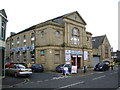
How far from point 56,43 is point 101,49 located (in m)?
21.5

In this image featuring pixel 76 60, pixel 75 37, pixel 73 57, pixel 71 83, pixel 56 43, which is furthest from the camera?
pixel 75 37

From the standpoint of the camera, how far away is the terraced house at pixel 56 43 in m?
28.5

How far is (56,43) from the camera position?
29.1m

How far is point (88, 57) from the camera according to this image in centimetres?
3697

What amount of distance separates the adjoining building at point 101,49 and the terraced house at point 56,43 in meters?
6.83

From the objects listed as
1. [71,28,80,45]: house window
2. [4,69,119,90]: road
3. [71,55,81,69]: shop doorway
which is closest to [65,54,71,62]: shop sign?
[71,55,81,69]: shop doorway

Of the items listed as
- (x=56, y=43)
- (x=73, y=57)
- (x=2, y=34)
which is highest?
(x=2, y=34)

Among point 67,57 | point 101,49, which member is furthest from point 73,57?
point 101,49

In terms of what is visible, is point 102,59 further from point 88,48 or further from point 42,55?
point 42,55

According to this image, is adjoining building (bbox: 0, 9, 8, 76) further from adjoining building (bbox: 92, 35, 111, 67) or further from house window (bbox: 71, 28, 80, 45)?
adjoining building (bbox: 92, 35, 111, 67)

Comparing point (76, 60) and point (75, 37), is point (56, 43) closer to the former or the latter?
point (75, 37)

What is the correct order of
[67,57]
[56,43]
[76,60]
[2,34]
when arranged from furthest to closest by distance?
1. [76,60]
2. [67,57]
3. [56,43]
4. [2,34]

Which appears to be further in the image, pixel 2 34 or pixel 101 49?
pixel 101 49

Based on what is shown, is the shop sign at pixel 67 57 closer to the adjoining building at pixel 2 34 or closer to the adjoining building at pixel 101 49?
Answer: the adjoining building at pixel 101 49
